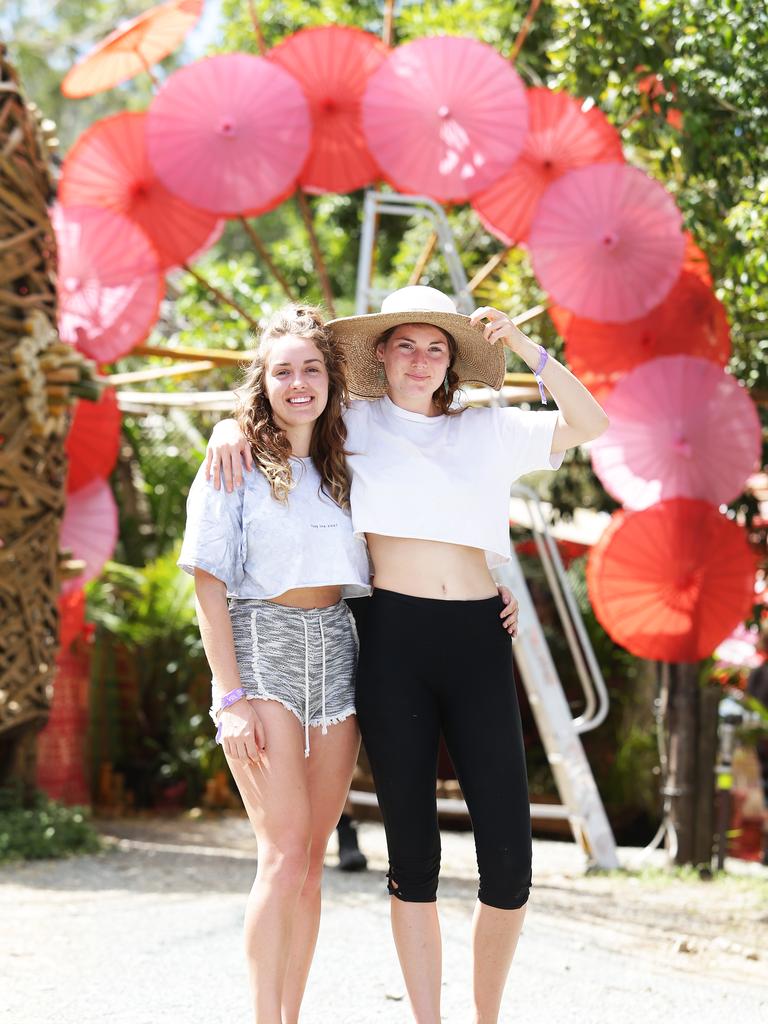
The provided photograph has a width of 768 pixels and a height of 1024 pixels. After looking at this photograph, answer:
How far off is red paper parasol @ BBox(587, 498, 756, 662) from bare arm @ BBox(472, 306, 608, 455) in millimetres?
2414

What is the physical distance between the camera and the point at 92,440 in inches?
249

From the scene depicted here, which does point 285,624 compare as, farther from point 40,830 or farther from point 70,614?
point 70,614

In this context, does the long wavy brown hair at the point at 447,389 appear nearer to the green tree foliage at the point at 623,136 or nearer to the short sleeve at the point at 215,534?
the short sleeve at the point at 215,534

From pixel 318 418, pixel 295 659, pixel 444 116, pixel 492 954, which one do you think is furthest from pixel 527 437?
pixel 444 116

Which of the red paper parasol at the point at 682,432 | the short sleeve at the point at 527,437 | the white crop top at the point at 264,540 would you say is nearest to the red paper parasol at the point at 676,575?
the red paper parasol at the point at 682,432

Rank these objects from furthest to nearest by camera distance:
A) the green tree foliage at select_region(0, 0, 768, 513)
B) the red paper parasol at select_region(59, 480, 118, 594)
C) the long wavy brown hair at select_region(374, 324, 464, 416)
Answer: the red paper parasol at select_region(59, 480, 118, 594) < the green tree foliage at select_region(0, 0, 768, 513) < the long wavy brown hair at select_region(374, 324, 464, 416)

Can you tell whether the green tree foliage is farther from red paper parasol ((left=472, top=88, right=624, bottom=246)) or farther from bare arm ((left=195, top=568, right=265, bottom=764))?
bare arm ((left=195, top=568, right=265, bottom=764))

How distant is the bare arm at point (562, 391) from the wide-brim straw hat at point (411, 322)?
4.2 inches

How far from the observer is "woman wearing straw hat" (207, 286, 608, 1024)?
9.39ft

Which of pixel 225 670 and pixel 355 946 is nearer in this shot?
pixel 225 670

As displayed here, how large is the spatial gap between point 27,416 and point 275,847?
334cm

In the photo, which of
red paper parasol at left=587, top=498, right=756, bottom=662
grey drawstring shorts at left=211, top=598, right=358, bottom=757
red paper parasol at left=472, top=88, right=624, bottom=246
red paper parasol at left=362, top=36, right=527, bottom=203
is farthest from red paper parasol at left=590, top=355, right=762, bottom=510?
grey drawstring shorts at left=211, top=598, right=358, bottom=757

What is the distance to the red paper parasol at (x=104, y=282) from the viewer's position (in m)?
5.66

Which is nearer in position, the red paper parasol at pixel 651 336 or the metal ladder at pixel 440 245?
the red paper parasol at pixel 651 336
